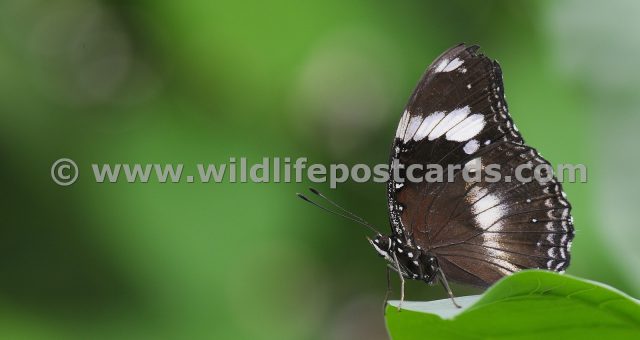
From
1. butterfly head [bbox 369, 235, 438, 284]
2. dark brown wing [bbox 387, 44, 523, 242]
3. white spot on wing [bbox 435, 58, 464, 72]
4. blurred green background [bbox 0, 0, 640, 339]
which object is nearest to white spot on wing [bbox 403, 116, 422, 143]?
dark brown wing [bbox 387, 44, 523, 242]

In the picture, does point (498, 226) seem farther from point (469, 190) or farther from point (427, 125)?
point (427, 125)

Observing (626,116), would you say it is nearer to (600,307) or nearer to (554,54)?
(554,54)

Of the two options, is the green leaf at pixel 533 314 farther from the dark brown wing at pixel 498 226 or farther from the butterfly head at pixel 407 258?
the dark brown wing at pixel 498 226

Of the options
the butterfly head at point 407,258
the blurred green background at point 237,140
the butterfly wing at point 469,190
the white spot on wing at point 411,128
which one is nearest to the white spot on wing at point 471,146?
the butterfly wing at point 469,190

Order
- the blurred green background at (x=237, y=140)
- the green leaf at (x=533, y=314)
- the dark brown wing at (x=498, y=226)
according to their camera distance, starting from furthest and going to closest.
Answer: the blurred green background at (x=237, y=140) < the dark brown wing at (x=498, y=226) < the green leaf at (x=533, y=314)

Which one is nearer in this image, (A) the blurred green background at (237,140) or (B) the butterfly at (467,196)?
(B) the butterfly at (467,196)

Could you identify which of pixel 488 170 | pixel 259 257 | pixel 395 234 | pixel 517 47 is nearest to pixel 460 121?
pixel 488 170

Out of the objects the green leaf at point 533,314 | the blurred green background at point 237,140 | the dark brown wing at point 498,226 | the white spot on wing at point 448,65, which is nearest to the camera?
the green leaf at point 533,314

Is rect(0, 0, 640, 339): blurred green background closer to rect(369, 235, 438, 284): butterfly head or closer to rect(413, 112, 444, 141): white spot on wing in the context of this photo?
rect(369, 235, 438, 284): butterfly head
